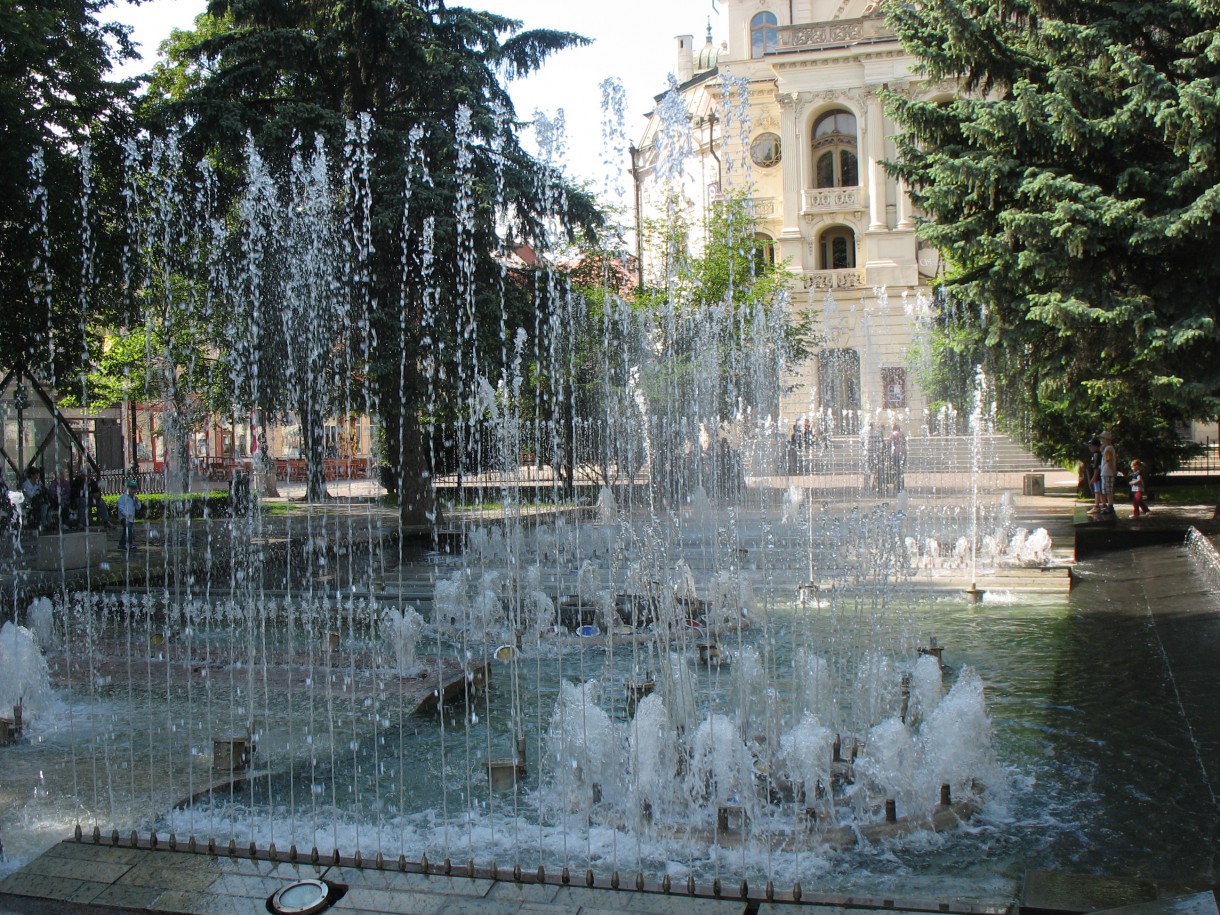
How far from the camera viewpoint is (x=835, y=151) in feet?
123

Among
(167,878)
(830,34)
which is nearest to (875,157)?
(830,34)

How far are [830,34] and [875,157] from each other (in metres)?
4.52

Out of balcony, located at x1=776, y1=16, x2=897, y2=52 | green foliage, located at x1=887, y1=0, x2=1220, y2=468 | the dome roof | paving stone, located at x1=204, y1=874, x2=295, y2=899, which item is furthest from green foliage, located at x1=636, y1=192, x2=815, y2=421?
the dome roof

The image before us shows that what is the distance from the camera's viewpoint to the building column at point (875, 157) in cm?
3562

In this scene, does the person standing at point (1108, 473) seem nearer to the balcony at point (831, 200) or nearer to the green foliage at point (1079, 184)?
the green foliage at point (1079, 184)

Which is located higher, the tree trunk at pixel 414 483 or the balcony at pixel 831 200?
the balcony at pixel 831 200

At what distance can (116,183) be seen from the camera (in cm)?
1814

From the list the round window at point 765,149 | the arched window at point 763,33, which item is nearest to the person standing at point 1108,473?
the round window at point 765,149

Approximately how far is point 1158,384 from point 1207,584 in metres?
2.84

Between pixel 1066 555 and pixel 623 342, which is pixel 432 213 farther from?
pixel 1066 555

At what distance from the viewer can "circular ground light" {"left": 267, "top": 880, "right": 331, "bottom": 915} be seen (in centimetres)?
401

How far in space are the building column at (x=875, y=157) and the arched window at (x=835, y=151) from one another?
4.43ft

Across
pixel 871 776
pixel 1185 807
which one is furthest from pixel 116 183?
pixel 1185 807

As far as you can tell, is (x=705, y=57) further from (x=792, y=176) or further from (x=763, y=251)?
(x=763, y=251)
